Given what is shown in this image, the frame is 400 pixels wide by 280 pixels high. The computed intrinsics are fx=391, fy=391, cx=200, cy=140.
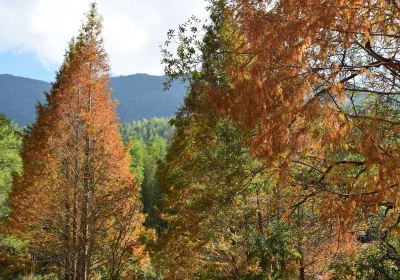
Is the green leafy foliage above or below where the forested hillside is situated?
above

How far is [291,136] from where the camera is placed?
456 centimetres

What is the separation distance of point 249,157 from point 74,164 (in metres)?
7.76

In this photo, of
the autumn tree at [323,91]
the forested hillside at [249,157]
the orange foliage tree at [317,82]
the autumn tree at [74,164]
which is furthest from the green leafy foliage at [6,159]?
the orange foliage tree at [317,82]

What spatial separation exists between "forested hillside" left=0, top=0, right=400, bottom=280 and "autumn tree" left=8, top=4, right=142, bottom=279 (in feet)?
0.22

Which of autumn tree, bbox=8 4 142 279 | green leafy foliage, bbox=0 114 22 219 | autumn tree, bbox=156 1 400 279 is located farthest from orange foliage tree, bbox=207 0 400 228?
green leafy foliage, bbox=0 114 22 219

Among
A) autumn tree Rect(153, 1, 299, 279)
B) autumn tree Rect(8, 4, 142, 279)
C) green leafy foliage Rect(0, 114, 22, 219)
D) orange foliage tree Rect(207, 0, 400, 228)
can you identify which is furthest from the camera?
green leafy foliage Rect(0, 114, 22, 219)

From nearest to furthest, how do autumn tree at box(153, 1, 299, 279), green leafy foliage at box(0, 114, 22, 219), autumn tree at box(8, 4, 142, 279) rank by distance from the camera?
autumn tree at box(153, 1, 299, 279), autumn tree at box(8, 4, 142, 279), green leafy foliage at box(0, 114, 22, 219)

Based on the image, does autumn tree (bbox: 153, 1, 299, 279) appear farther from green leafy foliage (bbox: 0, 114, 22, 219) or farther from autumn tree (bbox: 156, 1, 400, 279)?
green leafy foliage (bbox: 0, 114, 22, 219)

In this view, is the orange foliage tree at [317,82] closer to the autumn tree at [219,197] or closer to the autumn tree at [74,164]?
the autumn tree at [219,197]

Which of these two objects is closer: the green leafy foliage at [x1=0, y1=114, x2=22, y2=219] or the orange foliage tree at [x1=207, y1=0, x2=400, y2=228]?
the orange foliage tree at [x1=207, y1=0, x2=400, y2=228]

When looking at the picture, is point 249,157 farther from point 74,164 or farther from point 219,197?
point 74,164

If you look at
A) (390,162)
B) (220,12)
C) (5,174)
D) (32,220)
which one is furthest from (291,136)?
(5,174)

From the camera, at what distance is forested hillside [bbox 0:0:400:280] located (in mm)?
4051

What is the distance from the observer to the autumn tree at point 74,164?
12.5 metres
